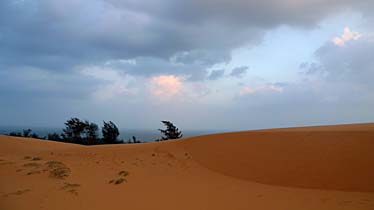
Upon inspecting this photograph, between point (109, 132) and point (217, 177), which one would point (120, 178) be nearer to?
point (217, 177)

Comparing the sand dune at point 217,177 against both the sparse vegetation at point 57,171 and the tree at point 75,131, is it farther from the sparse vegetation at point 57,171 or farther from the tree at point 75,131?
the tree at point 75,131

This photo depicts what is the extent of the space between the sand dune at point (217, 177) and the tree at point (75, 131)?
63.7 ft

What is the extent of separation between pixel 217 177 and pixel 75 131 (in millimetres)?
26354

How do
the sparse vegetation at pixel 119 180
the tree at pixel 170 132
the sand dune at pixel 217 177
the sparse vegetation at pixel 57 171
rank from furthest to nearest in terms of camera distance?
1. the tree at pixel 170 132
2. the sparse vegetation at pixel 57 171
3. the sparse vegetation at pixel 119 180
4. the sand dune at pixel 217 177

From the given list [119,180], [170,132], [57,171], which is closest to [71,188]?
[119,180]

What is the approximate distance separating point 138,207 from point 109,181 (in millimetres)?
2434

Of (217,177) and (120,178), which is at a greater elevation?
(120,178)

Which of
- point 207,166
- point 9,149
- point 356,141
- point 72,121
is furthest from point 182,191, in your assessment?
point 72,121

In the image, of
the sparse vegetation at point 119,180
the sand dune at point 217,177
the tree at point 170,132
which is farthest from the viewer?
the tree at point 170,132

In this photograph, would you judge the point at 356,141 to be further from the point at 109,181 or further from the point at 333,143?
the point at 109,181

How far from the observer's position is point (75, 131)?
102 feet

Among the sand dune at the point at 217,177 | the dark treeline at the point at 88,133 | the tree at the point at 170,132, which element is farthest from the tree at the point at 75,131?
the sand dune at the point at 217,177

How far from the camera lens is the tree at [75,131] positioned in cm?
3089

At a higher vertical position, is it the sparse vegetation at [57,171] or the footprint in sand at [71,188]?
the sparse vegetation at [57,171]
